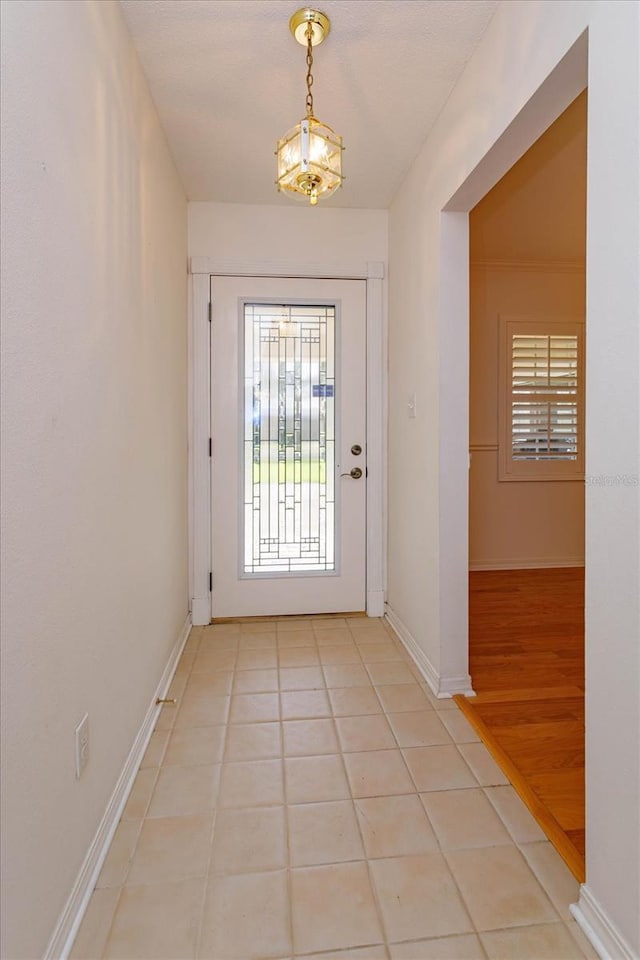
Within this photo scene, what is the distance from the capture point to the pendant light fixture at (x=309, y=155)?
1.55 m

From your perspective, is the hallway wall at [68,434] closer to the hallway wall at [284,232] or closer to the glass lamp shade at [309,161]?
the glass lamp shade at [309,161]

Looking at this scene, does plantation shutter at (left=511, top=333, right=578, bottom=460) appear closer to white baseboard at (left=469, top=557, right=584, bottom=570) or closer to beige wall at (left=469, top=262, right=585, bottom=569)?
beige wall at (left=469, top=262, right=585, bottom=569)

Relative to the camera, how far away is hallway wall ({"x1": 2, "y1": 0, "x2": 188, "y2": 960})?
1.00 metres

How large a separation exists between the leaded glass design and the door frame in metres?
0.22

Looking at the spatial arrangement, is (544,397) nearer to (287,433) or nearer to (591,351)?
(287,433)

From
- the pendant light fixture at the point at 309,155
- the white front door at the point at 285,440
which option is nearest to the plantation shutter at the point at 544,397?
the white front door at the point at 285,440

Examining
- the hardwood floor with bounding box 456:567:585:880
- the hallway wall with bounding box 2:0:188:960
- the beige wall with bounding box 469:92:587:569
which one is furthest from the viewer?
the beige wall with bounding box 469:92:587:569

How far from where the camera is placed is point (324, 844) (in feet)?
4.89

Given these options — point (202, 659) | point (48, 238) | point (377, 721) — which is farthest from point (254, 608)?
point (48, 238)

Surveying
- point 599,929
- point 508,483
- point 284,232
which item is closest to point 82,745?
point 599,929

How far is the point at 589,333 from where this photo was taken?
1259mm

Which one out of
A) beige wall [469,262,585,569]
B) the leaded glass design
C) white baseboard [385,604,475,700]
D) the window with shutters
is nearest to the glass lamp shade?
the leaded glass design

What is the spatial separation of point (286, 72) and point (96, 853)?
2.68m

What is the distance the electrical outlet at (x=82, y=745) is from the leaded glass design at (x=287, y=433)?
6.31 feet
